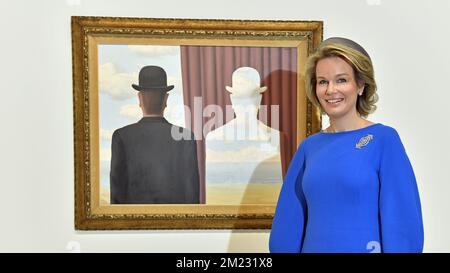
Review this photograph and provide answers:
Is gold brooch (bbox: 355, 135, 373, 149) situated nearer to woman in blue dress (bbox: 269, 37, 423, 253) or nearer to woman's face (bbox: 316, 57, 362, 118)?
woman in blue dress (bbox: 269, 37, 423, 253)

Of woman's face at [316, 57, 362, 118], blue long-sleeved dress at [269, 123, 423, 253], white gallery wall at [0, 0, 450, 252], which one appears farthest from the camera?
white gallery wall at [0, 0, 450, 252]

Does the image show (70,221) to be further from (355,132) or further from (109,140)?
(355,132)

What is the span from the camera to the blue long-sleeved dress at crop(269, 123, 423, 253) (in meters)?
1.17

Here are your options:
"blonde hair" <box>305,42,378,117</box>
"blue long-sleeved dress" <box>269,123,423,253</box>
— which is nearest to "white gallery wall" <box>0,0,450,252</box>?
"blonde hair" <box>305,42,378,117</box>

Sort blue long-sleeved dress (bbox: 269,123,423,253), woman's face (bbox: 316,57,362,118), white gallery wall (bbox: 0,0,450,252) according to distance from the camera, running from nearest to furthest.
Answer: blue long-sleeved dress (bbox: 269,123,423,253) → woman's face (bbox: 316,57,362,118) → white gallery wall (bbox: 0,0,450,252)

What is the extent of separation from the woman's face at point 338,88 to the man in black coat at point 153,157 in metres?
0.59

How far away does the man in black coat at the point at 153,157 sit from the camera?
1.65m

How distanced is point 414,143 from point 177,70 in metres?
1.00

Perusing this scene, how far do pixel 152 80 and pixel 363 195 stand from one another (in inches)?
35.9

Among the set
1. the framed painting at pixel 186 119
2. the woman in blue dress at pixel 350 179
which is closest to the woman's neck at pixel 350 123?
the woman in blue dress at pixel 350 179

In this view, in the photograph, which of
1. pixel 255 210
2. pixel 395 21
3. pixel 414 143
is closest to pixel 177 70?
pixel 255 210

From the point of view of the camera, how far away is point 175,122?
1.66 meters

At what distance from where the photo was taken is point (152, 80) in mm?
1657

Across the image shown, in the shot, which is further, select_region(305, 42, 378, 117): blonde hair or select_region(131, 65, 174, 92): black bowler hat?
select_region(131, 65, 174, 92): black bowler hat
